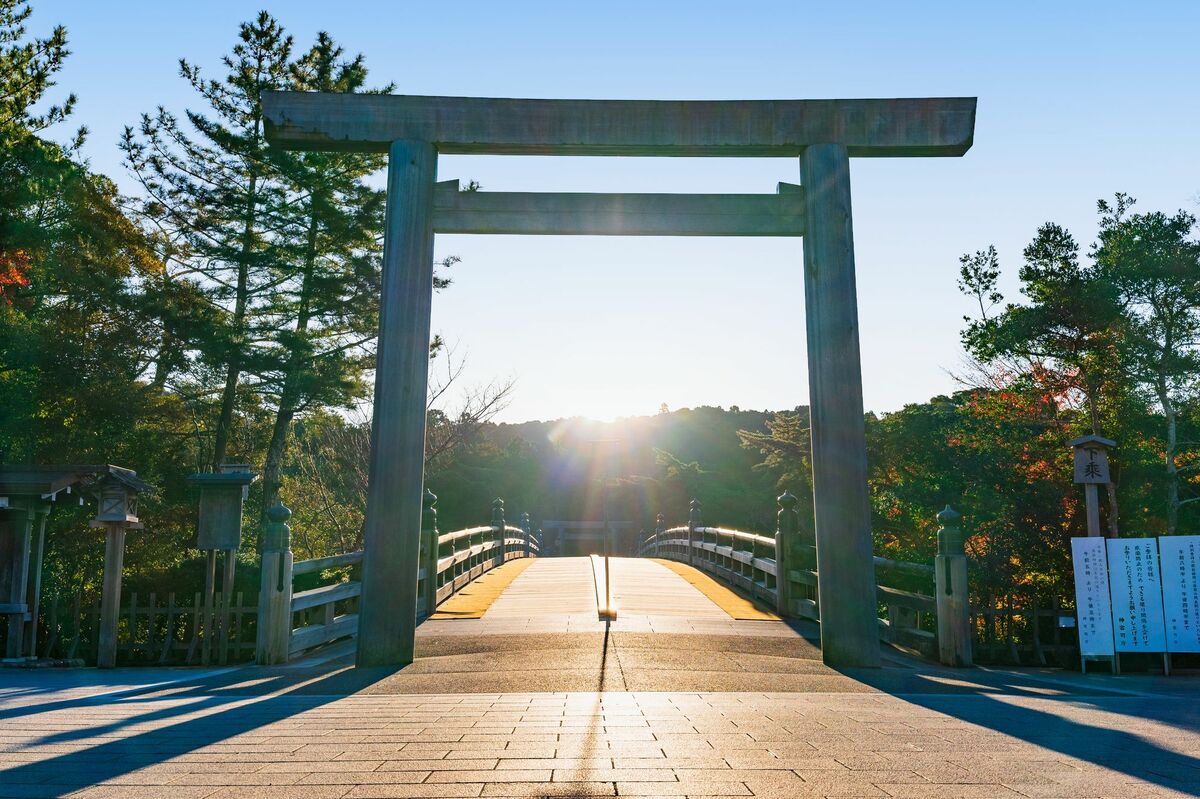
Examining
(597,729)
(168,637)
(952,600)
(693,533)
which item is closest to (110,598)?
(168,637)

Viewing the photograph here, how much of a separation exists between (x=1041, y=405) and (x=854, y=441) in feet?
35.5

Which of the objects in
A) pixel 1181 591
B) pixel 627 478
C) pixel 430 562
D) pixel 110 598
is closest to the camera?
pixel 1181 591

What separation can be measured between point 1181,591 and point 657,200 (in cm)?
615

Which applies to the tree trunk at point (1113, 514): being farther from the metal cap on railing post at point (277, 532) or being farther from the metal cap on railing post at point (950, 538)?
the metal cap on railing post at point (277, 532)

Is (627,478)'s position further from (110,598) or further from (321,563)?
(110,598)

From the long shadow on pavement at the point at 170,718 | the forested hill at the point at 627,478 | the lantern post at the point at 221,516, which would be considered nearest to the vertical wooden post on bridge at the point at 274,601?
the long shadow on pavement at the point at 170,718

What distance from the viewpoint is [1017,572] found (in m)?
13.5

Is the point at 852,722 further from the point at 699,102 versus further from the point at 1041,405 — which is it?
the point at 1041,405

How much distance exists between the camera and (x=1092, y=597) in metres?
8.19

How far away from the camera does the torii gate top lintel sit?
8.04 m

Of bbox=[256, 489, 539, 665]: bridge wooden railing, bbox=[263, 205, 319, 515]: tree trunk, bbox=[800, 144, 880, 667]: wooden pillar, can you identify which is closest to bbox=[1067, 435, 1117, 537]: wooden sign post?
bbox=[800, 144, 880, 667]: wooden pillar

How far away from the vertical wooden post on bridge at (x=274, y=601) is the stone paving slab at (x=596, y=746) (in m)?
2.17

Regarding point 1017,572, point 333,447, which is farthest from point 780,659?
point 333,447

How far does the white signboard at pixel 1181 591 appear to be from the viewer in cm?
800
